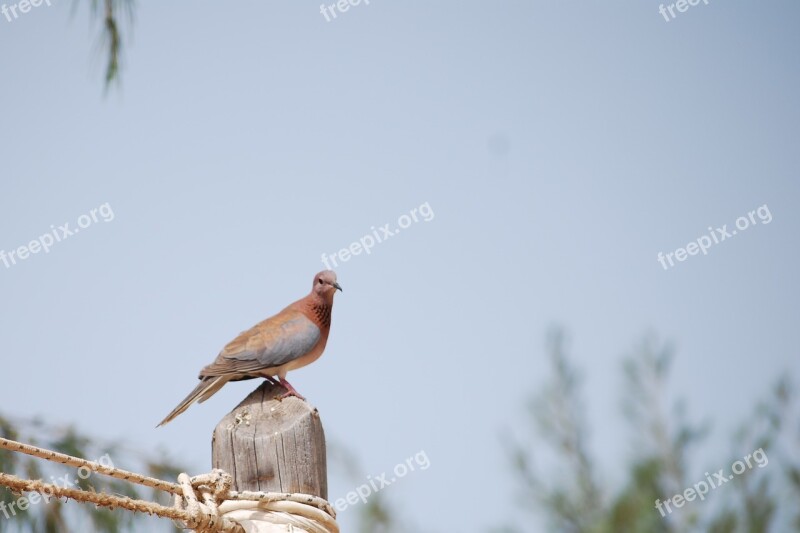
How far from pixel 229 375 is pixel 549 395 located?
755 cm

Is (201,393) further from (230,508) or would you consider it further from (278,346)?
(230,508)

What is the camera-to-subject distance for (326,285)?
4012mm

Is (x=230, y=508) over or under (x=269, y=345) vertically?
under

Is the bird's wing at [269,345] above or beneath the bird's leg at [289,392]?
above

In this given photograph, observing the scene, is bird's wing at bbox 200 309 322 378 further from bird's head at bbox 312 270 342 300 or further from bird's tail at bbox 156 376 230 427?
bird's head at bbox 312 270 342 300

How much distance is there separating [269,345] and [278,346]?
0.03 metres

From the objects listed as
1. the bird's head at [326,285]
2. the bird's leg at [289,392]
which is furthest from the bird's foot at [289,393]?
the bird's head at [326,285]

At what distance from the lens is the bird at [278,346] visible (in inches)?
140

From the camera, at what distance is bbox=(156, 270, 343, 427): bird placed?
11.7 ft

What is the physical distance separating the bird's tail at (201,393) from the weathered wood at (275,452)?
517mm

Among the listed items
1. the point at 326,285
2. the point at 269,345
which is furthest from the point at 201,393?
the point at 326,285

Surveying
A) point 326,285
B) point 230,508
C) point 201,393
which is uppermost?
point 326,285

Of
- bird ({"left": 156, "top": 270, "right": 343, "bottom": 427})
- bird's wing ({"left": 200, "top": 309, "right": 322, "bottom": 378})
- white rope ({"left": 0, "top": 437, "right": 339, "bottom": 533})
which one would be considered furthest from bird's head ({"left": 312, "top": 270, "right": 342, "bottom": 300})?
white rope ({"left": 0, "top": 437, "right": 339, "bottom": 533})

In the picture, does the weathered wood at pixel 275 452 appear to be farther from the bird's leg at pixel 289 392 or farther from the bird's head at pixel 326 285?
the bird's head at pixel 326 285
